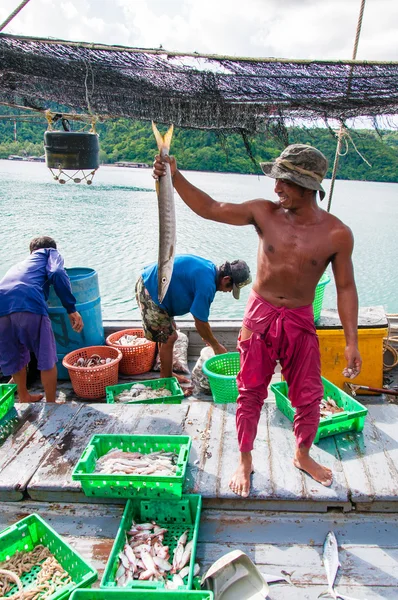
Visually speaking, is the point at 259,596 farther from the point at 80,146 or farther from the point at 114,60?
the point at 80,146

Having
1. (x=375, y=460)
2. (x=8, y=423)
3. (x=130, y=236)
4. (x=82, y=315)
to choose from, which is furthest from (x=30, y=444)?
(x=130, y=236)

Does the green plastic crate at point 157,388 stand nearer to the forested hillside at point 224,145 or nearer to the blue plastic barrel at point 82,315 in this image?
the blue plastic barrel at point 82,315

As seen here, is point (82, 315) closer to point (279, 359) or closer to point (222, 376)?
point (222, 376)

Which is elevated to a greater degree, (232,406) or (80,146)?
(80,146)

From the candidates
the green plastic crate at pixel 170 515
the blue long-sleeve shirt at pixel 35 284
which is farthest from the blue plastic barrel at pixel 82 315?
the green plastic crate at pixel 170 515

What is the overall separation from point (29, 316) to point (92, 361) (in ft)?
3.26

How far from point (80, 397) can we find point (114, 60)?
318 cm

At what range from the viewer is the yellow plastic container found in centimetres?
452

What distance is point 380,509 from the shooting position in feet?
8.86

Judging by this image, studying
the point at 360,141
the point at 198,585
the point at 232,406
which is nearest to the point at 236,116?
the point at 360,141

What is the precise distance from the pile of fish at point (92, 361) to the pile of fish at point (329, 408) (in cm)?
223

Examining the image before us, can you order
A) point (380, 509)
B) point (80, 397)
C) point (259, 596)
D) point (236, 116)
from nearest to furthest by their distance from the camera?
point (259, 596), point (380, 509), point (236, 116), point (80, 397)

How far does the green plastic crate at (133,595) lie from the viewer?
6.39 ft

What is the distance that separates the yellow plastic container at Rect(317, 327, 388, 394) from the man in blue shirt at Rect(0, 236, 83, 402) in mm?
2640
